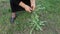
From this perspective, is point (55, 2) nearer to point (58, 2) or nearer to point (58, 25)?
point (58, 2)

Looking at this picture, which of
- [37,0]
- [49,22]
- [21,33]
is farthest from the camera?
[37,0]

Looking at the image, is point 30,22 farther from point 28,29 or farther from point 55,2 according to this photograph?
point 55,2

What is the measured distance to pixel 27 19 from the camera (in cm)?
295

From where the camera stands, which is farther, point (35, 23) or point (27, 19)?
point (27, 19)

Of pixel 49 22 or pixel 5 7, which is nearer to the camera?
pixel 49 22

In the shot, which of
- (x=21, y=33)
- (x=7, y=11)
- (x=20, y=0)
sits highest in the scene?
(x=20, y=0)

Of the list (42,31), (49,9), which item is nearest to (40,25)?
(42,31)

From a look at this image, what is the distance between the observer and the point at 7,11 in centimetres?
317

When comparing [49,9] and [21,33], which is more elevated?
[49,9]

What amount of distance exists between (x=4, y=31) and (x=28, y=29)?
1.26 feet

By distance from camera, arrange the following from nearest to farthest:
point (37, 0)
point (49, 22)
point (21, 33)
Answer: point (21, 33) < point (49, 22) < point (37, 0)

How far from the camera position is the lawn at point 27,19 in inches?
109

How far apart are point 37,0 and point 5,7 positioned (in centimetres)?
64

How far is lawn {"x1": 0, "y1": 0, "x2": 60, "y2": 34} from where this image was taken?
2.76 meters
